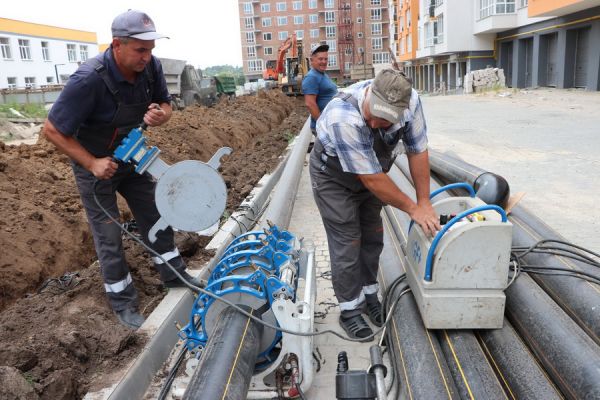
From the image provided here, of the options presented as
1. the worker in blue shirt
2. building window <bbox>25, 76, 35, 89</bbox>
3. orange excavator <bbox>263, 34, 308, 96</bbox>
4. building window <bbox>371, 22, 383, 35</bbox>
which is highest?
building window <bbox>371, 22, 383, 35</bbox>

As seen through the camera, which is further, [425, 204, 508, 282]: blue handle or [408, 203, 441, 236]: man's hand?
[408, 203, 441, 236]: man's hand

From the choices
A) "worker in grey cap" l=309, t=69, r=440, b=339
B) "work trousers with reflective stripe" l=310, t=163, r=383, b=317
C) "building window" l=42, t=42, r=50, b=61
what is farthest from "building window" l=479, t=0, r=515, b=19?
"building window" l=42, t=42, r=50, b=61

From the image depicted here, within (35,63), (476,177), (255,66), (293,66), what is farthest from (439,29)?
(255,66)

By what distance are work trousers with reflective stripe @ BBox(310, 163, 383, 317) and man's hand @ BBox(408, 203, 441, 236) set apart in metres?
0.46

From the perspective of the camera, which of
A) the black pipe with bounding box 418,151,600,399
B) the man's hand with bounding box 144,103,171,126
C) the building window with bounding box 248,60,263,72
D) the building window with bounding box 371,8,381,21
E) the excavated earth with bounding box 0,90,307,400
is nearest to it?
the black pipe with bounding box 418,151,600,399

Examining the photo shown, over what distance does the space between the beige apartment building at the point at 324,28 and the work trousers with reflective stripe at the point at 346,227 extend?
6900cm

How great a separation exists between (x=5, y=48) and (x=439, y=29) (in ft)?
114

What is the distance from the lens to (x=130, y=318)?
10.8 feet

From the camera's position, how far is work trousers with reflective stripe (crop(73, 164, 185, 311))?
3191 millimetres

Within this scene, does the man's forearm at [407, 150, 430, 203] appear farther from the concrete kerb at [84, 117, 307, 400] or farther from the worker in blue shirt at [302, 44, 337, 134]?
the worker in blue shirt at [302, 44, 337, 134]

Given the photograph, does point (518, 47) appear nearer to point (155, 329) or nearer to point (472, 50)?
point (472, 50)

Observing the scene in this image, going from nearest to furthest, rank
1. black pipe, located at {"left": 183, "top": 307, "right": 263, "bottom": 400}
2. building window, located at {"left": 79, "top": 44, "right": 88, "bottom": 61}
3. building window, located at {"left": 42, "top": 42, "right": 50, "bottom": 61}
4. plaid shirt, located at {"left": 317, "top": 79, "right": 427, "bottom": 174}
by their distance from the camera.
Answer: black pipe, located at {"left": 183, "top": 307, "right": 263, "bottom": 400}, plaid shirt, located at {"left": 317, "top": 79, "right": 427, "bottom": 174}, building window, located at {"left": 42, "top": 42, "right": 50, "bottom": 61}, building window, located at {"left": 79, "top": 44, "right": 88, "bottom": 61}

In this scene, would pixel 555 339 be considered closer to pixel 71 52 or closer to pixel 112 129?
pixel 112 129

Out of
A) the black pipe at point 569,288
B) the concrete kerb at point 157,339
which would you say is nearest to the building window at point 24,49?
the concrete kerb at point 157,339
